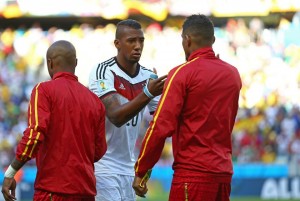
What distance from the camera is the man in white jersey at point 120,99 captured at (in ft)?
23.6

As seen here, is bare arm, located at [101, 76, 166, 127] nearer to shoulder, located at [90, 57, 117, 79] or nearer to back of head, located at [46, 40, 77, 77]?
shoulder, located at [90, 57, 117, 79]

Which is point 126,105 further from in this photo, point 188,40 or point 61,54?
point 188,40

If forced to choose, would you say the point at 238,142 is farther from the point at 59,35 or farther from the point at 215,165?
the point at 215,165

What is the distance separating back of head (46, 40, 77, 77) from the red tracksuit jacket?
1008mm

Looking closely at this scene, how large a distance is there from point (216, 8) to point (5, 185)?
864 inches

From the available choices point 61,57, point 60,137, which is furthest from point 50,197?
point 61,57

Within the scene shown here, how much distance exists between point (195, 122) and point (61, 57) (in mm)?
1304

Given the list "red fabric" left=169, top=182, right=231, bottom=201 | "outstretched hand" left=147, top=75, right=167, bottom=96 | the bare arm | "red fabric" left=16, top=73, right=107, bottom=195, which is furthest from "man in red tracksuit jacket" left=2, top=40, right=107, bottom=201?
"red fabric" left=169, top=182, right=231, bottom=201

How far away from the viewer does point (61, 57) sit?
650cm

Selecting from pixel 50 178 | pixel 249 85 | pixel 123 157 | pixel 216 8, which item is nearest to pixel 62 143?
pixel 50 178

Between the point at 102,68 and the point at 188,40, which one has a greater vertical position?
the point at 102,68

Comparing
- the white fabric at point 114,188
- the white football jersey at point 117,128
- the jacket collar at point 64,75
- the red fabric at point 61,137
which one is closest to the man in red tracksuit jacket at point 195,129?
the red fabric at point 61,137

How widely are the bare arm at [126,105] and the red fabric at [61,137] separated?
1.29 feet

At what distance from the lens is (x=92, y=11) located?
2809 centimetres
